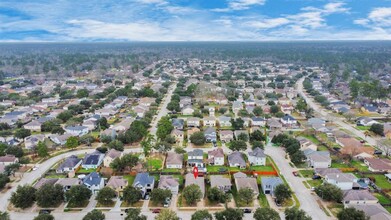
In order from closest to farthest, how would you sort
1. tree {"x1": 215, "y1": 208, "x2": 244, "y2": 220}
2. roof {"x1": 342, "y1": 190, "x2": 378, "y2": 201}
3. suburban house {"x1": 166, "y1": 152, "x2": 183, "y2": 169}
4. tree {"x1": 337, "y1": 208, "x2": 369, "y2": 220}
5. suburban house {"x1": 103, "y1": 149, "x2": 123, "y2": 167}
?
tree {"x1": 337, "y1": 208, "x2": 369, "y2": 220}, tree {"x1": 215, "y1": 208, "x2": 244, "y2": 220}, roof {"x1": 342, "y1": 190, "x2": 378, "y2": 201}, suburban house {"x1": 166, "y1": 152, "x2": 183, "y2": 169}, suburban house {"x1": 103, "y1": 149, "x2": 123, "y2": 167}

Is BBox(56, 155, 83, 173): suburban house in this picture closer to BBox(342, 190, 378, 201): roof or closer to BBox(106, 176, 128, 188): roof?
BBox(106, 176, 128, 188): roof

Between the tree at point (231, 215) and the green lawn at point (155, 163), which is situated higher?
the tree at point (231, 215)

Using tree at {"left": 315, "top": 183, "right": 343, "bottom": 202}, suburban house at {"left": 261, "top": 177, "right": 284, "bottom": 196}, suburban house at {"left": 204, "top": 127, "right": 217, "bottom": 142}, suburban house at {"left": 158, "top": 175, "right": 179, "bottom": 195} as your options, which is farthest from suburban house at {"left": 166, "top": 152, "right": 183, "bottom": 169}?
A: tree at {"left": 315, "top": 183, "right": 343, "bottom": 202}

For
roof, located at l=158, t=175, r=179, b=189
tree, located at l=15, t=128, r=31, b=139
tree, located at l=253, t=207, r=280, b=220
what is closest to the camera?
tree, located at l=253, t=207, r=280, b=220


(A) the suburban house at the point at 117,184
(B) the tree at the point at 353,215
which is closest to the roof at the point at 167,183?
(A) the suburban house at the point at 117,184

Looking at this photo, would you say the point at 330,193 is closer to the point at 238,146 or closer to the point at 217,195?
the point at 217,195

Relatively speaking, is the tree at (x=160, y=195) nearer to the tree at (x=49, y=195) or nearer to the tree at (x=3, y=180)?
the tree at (x=49, y=195)
